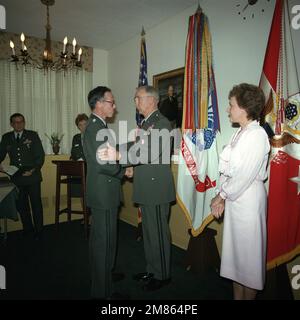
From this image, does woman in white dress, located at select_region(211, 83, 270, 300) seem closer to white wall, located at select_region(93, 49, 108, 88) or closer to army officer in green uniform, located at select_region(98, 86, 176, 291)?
army officer in green uniform, located at select_region(98, 86, 176, 291)

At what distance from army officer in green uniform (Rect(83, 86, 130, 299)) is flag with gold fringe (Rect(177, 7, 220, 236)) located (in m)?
0.93

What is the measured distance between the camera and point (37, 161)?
355 centimetres

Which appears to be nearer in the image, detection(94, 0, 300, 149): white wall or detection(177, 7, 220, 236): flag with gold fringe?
detection(94, 0, 300, 149): white wall

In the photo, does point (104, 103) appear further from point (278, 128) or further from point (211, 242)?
point (211, 242)

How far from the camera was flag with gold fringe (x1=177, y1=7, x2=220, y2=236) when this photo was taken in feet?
8.42

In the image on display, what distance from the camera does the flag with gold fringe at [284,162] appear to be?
1.89 m

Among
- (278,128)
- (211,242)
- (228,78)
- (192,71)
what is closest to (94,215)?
(211,242)

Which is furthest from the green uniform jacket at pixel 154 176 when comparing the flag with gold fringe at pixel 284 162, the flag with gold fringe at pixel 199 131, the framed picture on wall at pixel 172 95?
the framed picture on wall at pixel 172 95

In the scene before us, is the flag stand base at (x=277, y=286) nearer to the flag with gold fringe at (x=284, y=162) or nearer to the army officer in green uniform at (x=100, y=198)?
the flag with gold fringe at (x=284, y=162)

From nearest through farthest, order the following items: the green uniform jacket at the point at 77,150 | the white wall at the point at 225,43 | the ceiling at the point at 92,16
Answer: the white wall at the point at 225,43, the ceiling at the point at 92,16, the green uniform jacket at the point at 77,150

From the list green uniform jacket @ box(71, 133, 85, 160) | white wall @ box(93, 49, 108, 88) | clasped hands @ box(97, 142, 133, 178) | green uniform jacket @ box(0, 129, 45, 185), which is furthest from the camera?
white wall @ box(93, 49, 108, 88)

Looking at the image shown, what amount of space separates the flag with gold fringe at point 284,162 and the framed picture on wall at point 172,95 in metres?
1.45

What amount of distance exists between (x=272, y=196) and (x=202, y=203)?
2.56 feet

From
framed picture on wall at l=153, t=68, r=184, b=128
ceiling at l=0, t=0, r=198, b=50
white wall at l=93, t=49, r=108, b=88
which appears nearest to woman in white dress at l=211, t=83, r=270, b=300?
framed picture on wall at l=153, t=68, r=184, b=128
